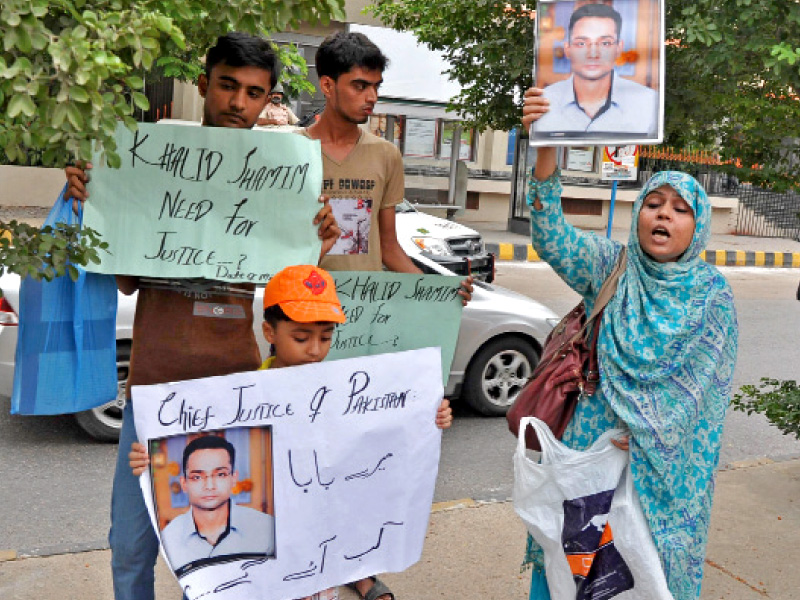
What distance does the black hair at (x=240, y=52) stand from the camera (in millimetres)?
→ 2971

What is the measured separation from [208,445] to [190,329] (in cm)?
39

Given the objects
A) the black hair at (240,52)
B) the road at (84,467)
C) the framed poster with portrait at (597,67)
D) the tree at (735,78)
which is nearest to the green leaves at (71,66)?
the black hair at (240,52)

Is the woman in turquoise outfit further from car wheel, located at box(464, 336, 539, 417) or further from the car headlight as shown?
the car headlight

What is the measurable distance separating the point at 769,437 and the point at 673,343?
532 centimetres

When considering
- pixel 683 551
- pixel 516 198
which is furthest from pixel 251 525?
pixel 516 198

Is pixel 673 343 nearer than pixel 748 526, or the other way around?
pixel 673 343

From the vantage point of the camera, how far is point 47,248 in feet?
8.32

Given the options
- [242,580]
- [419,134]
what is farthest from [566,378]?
[419,134]

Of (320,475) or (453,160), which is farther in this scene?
(453,160)

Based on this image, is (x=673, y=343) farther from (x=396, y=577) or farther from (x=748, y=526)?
(x=748, y=526)

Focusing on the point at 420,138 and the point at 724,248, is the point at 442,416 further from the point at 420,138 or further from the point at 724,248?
the point at 420,138

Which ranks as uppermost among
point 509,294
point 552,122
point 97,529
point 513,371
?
point 552,122

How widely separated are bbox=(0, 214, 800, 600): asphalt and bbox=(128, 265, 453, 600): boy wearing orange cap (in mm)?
1620

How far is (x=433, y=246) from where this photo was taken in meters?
11.6
